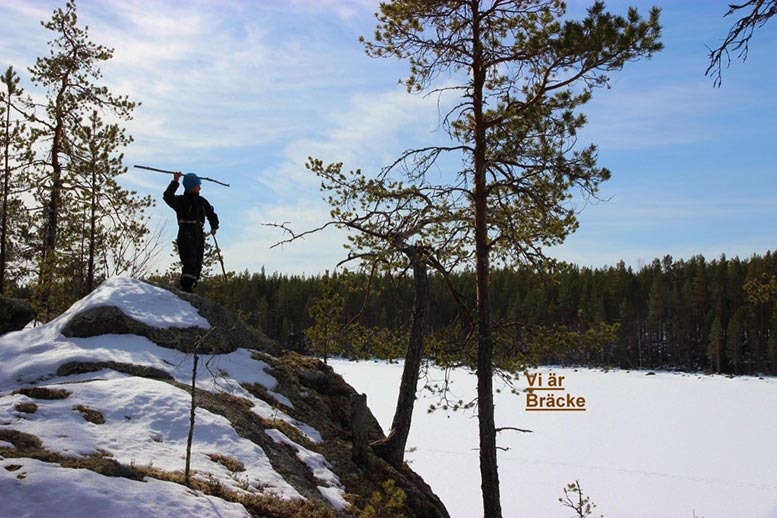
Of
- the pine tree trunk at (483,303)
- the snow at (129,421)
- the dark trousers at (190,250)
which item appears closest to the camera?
the snow at (129,421)

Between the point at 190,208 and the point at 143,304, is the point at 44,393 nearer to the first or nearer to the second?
the point at 143,304

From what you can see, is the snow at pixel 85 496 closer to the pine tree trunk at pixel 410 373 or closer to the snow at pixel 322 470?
the snow at pixel 322 470

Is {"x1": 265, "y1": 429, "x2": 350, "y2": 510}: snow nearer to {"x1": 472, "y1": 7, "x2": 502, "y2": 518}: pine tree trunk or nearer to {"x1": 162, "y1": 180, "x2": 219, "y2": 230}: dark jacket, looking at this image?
{"x1": 472, "y1": 7, "x2": 502, "y2": 518}: pine tree trunk

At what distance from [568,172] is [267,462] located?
631 cm

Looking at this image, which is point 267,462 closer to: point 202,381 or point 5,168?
point 202,381

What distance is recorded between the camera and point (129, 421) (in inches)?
259

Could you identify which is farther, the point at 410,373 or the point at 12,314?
the point at 12,314

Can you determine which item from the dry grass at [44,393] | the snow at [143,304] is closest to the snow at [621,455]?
the snow at [143,304]

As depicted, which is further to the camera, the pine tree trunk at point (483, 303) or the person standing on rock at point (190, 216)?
the person standing on rock at point (190, 216)

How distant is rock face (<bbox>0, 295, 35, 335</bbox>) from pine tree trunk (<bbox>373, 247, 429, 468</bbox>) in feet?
24.0

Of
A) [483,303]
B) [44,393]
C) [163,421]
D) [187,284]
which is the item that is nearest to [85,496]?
[163,421]

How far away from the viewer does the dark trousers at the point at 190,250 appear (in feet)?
36.0

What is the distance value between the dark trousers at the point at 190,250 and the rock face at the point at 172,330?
0.54 metres

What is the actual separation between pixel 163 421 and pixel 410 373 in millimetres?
4225
